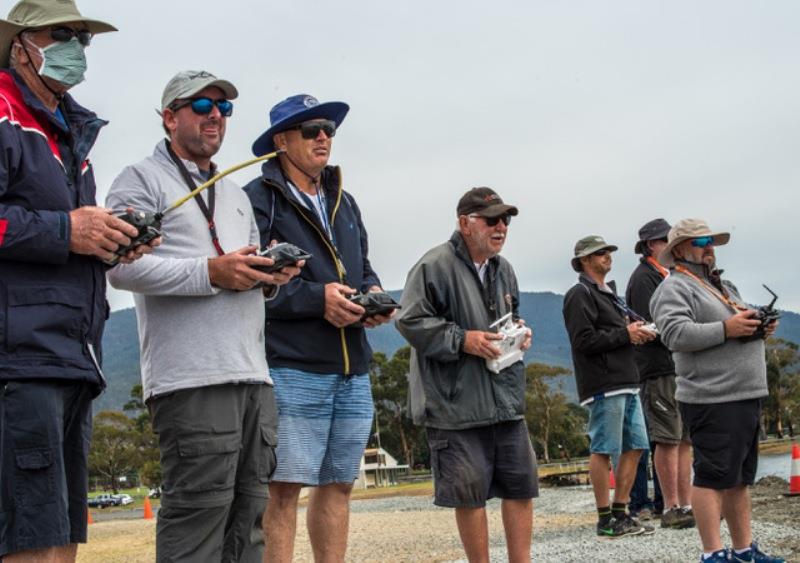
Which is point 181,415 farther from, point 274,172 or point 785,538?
point 785,538

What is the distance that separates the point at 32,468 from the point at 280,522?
67.6 inches

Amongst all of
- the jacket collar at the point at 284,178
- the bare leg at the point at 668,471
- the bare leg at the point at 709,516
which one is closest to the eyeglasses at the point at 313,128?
the jacket collar at the point at 284,178

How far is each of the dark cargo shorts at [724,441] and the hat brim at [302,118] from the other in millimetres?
2923

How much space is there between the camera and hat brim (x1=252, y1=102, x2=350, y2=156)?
5188 mm

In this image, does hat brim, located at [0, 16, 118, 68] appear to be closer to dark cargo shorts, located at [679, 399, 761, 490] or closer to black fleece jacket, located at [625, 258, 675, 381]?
dark cargo shorts, located at [679, 399, 761, 490]

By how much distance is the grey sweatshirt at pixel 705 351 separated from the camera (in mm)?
6121

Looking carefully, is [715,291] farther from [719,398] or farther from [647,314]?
[647,314]

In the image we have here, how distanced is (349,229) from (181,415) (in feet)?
5.52

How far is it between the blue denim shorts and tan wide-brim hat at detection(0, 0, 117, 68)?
18.2 feet


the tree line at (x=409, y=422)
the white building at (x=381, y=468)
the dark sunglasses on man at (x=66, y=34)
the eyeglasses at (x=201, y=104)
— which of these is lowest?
the white building at (x=381, y=468)

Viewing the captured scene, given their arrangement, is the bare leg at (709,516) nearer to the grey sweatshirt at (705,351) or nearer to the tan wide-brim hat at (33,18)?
the grey sweatshirt at (705,351)

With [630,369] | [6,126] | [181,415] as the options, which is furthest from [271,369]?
[630,369]

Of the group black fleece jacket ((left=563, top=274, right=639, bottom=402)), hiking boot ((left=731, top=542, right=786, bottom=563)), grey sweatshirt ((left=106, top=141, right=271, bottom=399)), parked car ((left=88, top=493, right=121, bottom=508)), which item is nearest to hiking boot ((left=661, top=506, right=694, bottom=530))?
black fleece jacket ((left=563, top=274, right=639, bottom=402))

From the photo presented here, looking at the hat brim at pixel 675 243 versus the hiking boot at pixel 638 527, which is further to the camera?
the hiking boot at pixel 638 527
